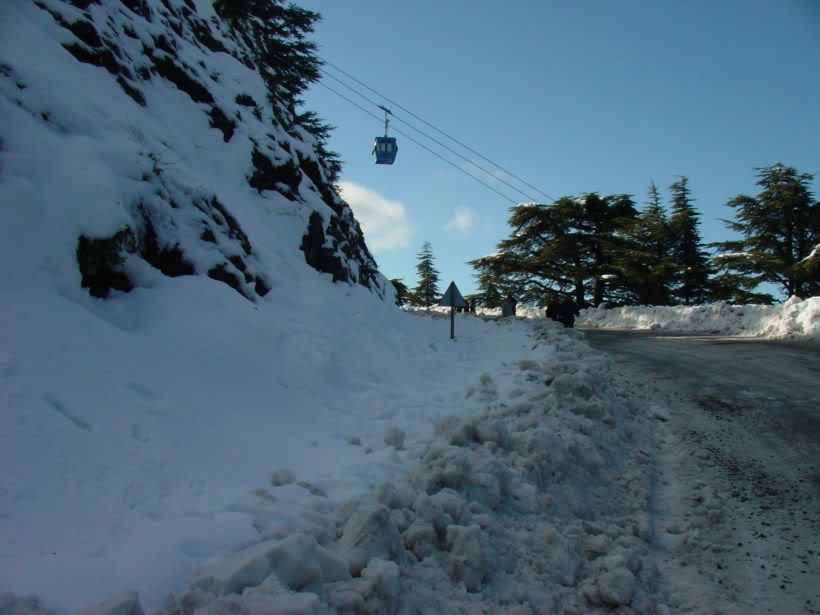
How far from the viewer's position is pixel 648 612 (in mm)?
3029

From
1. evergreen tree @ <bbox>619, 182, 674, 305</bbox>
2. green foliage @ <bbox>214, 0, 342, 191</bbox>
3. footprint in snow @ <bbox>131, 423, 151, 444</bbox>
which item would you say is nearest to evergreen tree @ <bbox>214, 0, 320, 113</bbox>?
green foliage @ <bbox>214, 0, 342, 191</bbox>

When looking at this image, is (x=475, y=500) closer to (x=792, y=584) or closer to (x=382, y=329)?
(x=792, y=584)

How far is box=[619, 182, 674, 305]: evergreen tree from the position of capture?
29297 mm

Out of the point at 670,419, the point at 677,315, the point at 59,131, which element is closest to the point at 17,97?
the point at 59,131

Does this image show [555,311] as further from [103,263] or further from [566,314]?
[103,263]

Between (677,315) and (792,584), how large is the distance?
2005 centimetres

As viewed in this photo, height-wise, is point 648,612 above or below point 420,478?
below

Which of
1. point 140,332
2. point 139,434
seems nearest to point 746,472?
point 139,434

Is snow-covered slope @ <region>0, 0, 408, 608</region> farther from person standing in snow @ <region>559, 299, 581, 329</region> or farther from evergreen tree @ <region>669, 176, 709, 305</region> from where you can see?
evergreen tree @ <region>669, 176, 709, 305</region>

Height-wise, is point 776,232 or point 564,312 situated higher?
point 776,232

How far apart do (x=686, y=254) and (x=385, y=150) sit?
2138 cm

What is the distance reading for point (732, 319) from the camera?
1767cm

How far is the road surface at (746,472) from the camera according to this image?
11.0ft

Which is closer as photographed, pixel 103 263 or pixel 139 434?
pixel 139 434
